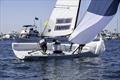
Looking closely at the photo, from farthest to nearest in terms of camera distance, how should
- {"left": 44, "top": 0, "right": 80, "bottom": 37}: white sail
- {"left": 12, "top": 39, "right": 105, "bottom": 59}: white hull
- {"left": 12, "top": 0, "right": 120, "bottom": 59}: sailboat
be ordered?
{"left": 44, "top": 0, "right": 80, "bottom": 37}: white sail < {"left": 12, "top": 0, "right": 120, "bottom": 59}: sailboat < {"left": 12, "top": 39, "right": 105, "bottom": 59}: white hull

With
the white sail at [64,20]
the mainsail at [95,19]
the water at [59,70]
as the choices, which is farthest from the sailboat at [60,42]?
the mainsail at [95,19]

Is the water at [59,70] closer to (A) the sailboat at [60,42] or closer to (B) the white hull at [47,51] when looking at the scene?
(B) the white hull at [47,51]

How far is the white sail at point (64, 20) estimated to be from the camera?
3828 cm

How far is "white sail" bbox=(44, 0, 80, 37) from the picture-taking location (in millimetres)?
38281

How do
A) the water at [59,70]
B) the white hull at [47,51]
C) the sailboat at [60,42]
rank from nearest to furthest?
the water at [59,70]
the white hull at [47,51]
the sailboat at [60,42]

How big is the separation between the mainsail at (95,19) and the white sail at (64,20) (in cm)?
993

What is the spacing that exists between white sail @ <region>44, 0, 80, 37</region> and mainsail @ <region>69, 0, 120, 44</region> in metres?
9.93

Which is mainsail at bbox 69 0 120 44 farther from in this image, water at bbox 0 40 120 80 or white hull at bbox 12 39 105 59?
white hull at bbox 12 39 105 59

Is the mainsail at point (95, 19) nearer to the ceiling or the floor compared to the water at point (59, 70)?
nearer to the ceiling

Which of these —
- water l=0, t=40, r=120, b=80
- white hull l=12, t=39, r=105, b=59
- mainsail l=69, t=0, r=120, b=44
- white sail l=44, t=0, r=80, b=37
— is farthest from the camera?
white sail l=44, t=0, r=80, b=37

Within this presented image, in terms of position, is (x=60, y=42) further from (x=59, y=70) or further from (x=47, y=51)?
(x=59, y=70)

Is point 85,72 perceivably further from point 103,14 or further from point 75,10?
point 75,10

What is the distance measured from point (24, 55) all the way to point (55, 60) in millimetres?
2297

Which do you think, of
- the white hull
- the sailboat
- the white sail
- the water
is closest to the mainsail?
the water
